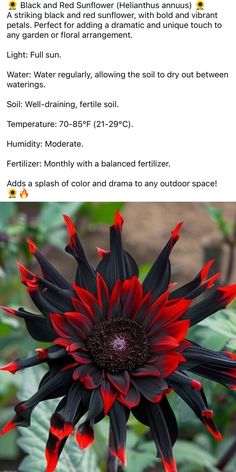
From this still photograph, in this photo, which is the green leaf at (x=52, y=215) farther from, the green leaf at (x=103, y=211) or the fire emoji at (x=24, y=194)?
the fire emoji at (x=24, y=194)

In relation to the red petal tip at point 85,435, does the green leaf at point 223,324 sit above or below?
above

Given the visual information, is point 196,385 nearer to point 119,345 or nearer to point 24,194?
point 119,345

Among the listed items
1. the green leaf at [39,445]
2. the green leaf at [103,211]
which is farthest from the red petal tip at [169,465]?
the green leaf at [103,211]

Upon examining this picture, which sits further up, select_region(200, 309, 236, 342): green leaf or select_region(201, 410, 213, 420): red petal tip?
select_region(200, 309, 236, 342): green leaf

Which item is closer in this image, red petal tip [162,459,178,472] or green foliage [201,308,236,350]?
red petal tip [162,459,178,472]

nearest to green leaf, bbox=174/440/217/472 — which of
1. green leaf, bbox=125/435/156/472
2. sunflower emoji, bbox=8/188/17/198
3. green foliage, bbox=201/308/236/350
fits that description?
green leaf, bbox=125/435/156/472

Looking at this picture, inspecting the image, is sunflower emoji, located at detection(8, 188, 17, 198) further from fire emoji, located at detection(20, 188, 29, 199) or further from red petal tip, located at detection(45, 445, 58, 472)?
red petal tip, located at detection(45, 445, 58, 472)

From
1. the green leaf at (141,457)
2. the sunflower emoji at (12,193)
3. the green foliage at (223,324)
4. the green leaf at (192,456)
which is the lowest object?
the green leaf at (192,456)

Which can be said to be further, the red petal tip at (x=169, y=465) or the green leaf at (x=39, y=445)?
the green leaf at (x=39, y=445)
